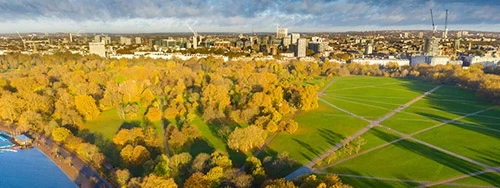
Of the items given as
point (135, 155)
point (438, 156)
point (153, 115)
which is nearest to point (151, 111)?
point (153, 115)

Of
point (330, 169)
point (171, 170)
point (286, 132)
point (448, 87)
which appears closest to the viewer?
point (171, 170)

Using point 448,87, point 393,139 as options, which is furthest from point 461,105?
point 393,139

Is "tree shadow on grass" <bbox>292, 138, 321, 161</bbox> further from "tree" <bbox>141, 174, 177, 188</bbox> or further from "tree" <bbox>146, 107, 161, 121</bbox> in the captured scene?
"tree" <bbox>146, 107, 161, 121</bbox>

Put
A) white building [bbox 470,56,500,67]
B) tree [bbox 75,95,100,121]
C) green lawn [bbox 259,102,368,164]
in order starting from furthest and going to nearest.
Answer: white building [bbox 470,56,500,67] → tree [bbox 75,95,100,121] → green lawn [bbox 259,102,368,164]

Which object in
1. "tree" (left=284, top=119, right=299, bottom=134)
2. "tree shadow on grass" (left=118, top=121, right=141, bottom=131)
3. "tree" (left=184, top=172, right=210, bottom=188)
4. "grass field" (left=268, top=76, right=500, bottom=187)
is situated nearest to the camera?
"tree" (left=184, top=172, right=210, bottom=188)

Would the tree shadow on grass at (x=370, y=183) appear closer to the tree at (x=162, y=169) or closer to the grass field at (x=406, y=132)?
the grass field at (x=406, y=132)

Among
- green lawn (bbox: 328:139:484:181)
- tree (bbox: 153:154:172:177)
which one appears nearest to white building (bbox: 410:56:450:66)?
green lawn (bbox: 328:139:484:181)

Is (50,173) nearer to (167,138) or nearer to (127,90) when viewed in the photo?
(167,138)
